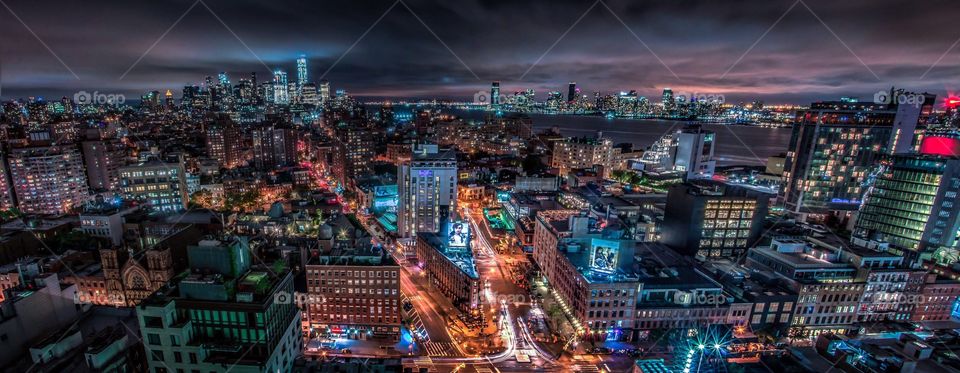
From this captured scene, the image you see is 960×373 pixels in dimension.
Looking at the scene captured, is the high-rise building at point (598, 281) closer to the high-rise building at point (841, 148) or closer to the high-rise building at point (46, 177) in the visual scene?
the high-rise building at point (841, 148)

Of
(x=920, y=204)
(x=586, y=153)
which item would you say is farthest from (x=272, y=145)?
(x=920, y=204)

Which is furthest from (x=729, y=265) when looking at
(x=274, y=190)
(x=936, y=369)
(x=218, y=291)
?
(x=274, y=190)

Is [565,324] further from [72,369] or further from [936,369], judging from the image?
[72,369]

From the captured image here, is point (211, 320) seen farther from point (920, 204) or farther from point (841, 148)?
point (841, 148)

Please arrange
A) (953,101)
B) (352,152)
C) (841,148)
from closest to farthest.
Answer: (953,101)
(841,148)
(352,152)
